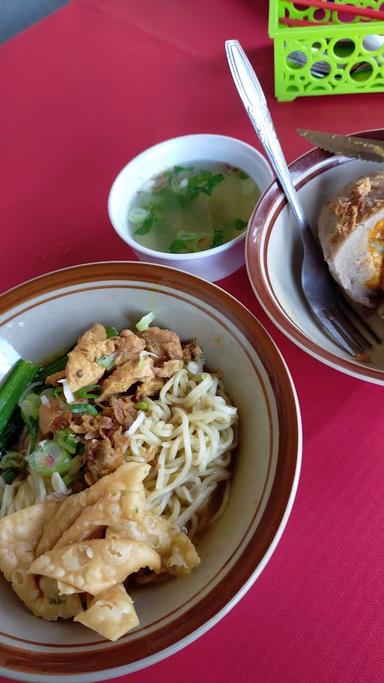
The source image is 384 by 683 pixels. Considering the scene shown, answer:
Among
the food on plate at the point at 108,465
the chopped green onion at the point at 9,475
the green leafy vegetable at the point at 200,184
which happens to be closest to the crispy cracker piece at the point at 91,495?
the food on plate at the point at 108,465

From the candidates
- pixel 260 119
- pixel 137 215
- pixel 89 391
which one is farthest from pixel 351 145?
pixel 89 391

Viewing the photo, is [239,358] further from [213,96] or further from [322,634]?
[213,96]

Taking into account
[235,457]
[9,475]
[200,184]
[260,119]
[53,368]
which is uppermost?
[260,119]

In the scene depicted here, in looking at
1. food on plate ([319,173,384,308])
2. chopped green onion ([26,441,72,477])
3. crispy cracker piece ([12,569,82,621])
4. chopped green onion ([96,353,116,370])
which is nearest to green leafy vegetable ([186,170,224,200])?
food on plate ([319,173,384,308])

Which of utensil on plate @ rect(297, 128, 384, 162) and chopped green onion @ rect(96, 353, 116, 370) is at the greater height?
utensil on plate @ rect(297, 128, 384, 162)

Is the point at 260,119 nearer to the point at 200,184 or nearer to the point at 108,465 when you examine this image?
the point at 200,184

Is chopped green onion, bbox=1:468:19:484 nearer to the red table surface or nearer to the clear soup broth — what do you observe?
the red table surface
